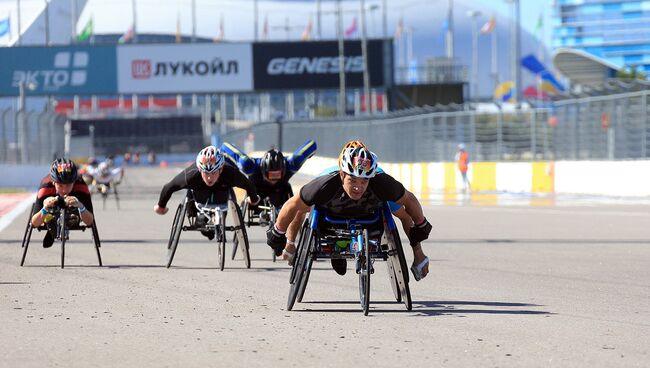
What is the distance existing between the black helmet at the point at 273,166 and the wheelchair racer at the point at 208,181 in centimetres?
71

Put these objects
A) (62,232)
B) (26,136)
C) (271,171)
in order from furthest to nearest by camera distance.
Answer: (26,136) < (271,171) < (62,232)

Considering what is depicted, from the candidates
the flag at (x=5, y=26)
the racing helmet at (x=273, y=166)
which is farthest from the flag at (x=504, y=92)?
the racing helmet at (x=273, y=166)

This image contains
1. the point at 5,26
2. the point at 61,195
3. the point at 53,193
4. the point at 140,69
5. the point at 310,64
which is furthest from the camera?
the point at 5,26

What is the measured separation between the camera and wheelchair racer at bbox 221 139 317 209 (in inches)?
590

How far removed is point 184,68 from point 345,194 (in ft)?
183

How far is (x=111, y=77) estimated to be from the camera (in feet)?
210

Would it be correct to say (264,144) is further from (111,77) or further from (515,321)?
(515,321)

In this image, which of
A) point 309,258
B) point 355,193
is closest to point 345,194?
point 355,193

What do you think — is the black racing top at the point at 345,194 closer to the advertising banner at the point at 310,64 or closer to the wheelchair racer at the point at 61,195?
the wheelchair racer at the point at 61,195

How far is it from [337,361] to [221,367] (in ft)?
2.21

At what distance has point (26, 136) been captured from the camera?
45531 millimetres

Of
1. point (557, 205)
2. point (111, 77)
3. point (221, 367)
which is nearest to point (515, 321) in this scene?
point (221, 367)

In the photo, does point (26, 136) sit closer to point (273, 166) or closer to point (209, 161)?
point (273, 166)

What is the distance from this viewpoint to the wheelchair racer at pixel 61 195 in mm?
14055
